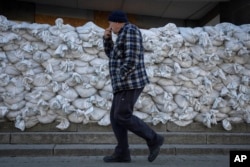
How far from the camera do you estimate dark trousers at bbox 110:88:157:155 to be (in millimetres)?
4062

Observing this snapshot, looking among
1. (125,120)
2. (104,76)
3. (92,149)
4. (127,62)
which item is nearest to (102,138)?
(92,149)

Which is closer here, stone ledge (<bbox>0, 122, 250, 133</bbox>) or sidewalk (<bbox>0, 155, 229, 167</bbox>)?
sidewalk (<bbox>0, 155, 229, 167</bbox>)

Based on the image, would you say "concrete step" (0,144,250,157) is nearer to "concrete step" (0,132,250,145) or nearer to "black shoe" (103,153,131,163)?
"concrete step" (0,132,250,145)

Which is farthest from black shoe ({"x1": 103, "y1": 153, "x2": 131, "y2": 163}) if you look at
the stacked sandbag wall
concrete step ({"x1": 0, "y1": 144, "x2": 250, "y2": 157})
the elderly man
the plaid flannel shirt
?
the stacked sandbag wall

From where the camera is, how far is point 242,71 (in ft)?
18.6

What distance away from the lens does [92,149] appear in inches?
192

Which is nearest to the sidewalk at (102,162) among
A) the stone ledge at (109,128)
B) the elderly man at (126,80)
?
the elderly man at (126,80)

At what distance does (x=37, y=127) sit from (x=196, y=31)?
2.77 m

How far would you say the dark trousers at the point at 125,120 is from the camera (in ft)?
13.3

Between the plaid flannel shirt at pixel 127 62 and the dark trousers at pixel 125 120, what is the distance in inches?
3.6

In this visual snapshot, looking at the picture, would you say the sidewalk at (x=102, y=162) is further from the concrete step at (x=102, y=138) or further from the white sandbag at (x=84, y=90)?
the white sandbag at (x=84, y=90)

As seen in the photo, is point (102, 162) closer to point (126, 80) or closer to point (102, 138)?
point (102, 138)

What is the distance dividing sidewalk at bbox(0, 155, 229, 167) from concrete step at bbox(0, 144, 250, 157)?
3.2 inches

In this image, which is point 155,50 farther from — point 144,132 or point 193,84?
point 144,132
